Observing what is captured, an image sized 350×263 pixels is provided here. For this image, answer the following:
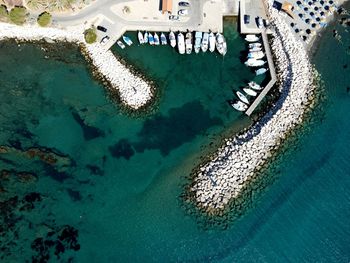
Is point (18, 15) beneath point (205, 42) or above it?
beneath

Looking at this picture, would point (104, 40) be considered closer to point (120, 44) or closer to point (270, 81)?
point (120, 44)

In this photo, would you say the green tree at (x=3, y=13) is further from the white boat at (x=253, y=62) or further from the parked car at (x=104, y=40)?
the white boat at (x=253, y=62)

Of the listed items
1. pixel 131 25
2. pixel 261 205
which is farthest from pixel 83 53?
pixel 261 205

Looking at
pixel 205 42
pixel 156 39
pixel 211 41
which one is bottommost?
pixel 156 39

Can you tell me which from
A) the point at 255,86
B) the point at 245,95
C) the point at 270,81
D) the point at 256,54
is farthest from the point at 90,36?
the point at 270,81

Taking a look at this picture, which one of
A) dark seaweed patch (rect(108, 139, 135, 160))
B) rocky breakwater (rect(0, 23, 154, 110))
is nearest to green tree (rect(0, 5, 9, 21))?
rocky breakwater (rect(0, 23, 154, 110))

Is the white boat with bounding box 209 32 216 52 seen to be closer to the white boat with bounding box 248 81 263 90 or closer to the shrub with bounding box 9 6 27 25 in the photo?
the white boat with bounding box 248 81 263 90
